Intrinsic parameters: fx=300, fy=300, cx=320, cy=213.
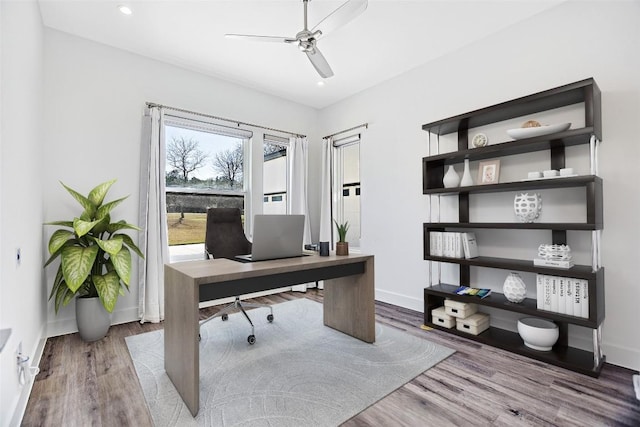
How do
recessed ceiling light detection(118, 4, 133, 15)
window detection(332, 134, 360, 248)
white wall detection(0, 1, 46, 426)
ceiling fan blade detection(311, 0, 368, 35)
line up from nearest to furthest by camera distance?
white wall detection(0, 1, 46, 426)
ceiling fan blade detection(311, 0, 368, 35)
recessed ceiling light detection(118, 4, 133, 15)
window detection(332, 134, 360, 248)

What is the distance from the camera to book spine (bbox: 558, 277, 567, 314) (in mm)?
2100

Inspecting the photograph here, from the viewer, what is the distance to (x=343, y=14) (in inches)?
75.8

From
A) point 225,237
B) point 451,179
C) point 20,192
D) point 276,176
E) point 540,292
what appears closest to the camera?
point 20,192

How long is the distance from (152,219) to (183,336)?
1.79 metres

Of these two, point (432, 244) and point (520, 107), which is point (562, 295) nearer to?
point (432, 244)

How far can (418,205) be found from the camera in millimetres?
3332

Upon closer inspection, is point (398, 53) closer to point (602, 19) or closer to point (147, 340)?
point (602, 19)

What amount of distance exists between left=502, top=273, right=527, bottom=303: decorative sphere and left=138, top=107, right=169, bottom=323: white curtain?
322 cm

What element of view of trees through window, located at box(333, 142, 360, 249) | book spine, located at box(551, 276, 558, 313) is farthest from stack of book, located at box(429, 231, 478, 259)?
view of trees through window, located at box(333, 142, 360, 249)

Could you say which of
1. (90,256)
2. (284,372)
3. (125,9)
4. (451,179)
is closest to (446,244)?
(451,179)

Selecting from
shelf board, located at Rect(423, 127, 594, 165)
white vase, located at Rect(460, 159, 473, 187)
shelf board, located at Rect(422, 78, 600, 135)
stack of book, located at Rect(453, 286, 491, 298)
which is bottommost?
stack of book, located at Rect(453, 286, 491, 298)

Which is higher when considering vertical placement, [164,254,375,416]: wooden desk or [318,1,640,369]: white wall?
[318,1,640,369]: white wall

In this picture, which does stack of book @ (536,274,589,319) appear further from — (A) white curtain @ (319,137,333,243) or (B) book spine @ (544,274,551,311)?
(A) white curtain @ (319,137,333,243)

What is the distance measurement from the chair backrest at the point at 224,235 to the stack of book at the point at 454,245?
1885 mm
